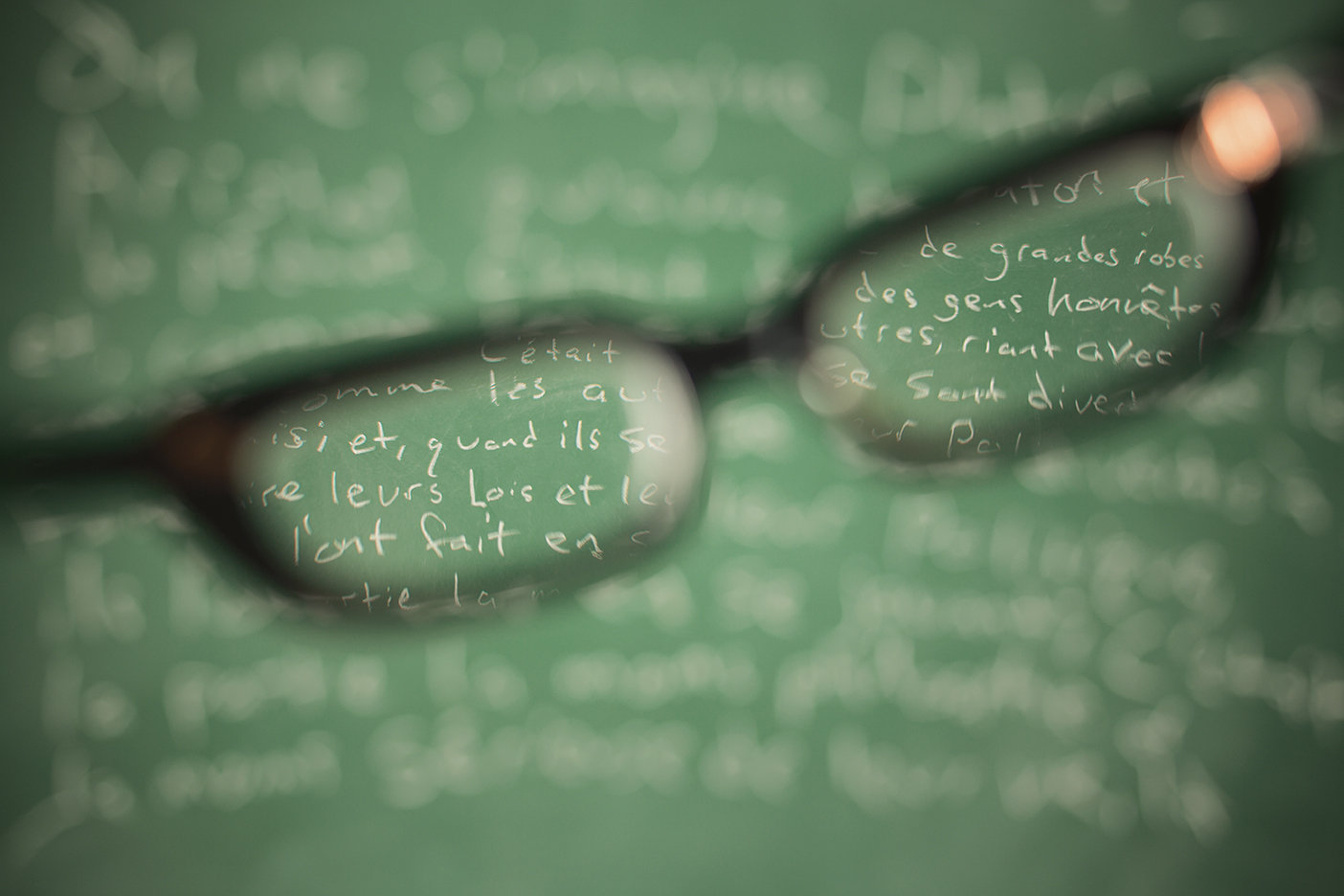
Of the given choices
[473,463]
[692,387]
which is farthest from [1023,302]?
[473,463]

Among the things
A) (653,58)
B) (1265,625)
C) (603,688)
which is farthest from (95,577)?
(1265,625)

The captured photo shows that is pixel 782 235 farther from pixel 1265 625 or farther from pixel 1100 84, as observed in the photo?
pixel 1265 625

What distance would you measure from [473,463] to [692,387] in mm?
168

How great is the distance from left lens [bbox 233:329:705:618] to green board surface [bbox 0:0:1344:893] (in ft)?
0.12

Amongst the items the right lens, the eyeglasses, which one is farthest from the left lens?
the right lens

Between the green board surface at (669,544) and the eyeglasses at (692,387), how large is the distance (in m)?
0.03

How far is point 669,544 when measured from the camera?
2.10 feet

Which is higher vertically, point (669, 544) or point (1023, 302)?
point (1023, 302)

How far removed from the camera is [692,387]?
0.51m

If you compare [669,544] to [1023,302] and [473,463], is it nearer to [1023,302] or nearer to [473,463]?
[473,463]

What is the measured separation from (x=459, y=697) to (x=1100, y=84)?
0.88 meters

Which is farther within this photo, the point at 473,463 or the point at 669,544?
the point at 669,544

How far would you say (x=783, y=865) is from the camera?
29.2 inches

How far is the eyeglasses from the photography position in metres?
0.48
